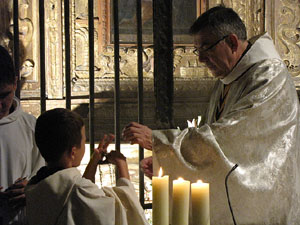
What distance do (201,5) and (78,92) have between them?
→ 1933 millimetres

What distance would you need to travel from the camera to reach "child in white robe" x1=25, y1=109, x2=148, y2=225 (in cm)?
189

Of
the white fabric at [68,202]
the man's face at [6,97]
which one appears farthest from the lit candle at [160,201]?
the man's face at [6,97]

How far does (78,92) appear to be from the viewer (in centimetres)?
718

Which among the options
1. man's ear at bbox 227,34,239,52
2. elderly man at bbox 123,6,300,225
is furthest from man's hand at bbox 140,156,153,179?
man's ear at bbox 227,34,239,52

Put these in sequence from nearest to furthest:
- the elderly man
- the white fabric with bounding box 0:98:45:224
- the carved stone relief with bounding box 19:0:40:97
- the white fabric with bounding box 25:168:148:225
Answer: the white fabric with bounding box 25:168:148:225, the white fabric with bounding box 0:98:45:224, the elderly man, the carved stone relief with bounding box 19:0:40:97

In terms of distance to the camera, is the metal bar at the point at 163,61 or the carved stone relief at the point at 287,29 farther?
the carved stone relief at the point at 287,29

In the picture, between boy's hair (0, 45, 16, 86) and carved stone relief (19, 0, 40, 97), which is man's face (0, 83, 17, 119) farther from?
carved stone relief (19, 0, 40, 97)

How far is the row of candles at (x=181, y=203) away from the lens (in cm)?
171

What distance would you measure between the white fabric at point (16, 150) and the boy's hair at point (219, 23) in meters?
0.85

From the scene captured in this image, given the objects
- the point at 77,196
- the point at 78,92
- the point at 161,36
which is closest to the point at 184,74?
the point at 78,92

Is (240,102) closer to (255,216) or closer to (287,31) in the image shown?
(255,216)

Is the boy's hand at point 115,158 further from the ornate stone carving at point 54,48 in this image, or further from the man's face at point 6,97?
the ornate stone carving at point 54,48

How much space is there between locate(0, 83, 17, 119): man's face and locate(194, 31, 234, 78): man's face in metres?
0.83

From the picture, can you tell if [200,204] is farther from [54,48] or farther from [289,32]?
[289,32]
